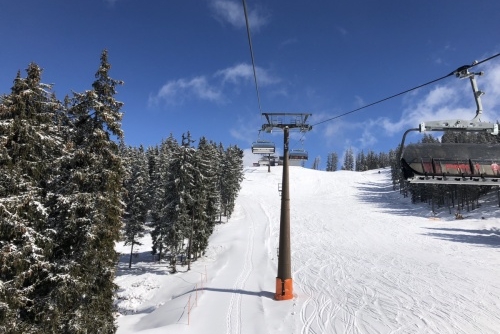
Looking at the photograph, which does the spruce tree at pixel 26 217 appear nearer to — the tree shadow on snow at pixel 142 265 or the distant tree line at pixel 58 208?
the distant tree line at pixel 58 208

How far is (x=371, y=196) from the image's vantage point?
10019 centimetres

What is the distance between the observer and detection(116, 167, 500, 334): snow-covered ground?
15.6 meters

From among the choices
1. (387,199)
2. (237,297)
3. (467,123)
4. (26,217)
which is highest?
(467,123)

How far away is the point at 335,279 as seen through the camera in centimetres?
2411

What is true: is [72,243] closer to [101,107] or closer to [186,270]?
[101,107]

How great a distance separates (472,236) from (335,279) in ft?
104

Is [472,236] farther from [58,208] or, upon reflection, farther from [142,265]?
[58,208]

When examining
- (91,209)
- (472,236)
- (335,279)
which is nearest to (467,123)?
(91,209)

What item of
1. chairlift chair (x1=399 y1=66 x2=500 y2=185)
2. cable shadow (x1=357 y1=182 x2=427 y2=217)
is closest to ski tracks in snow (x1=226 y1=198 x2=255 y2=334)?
chairlift chair (x1=399 y1=66 x2=500 y2=185)

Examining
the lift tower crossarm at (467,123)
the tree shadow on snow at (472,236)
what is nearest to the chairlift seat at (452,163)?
the lift tower crossarm at (467,123)

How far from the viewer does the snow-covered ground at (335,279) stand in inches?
614

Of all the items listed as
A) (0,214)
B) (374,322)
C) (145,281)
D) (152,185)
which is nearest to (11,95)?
(0,214)

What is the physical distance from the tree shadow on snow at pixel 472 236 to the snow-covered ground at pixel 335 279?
5.6 inches

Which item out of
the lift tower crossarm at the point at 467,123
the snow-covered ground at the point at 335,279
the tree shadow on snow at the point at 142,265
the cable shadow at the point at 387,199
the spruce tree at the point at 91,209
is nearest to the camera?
the lift tower crossarm at the point at 467,123
